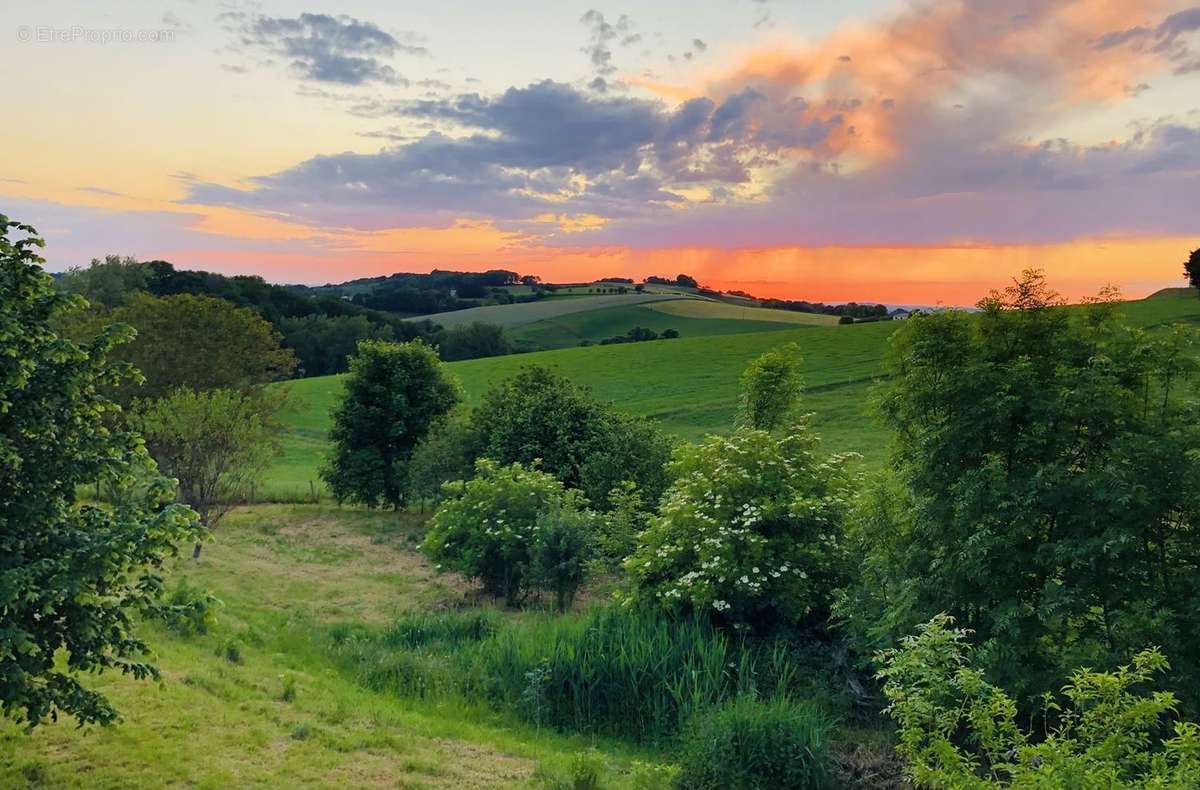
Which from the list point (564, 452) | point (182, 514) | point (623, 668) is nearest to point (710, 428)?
point (564, 452)

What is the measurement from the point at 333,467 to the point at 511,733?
2509cm

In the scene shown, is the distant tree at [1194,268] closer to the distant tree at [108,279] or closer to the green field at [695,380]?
the green field at [695,380]

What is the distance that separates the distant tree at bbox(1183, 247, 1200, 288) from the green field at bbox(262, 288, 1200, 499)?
1.39 m

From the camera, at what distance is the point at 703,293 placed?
400 ft

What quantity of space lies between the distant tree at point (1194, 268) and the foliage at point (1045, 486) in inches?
2738

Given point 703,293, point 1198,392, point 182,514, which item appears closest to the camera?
point 182,514

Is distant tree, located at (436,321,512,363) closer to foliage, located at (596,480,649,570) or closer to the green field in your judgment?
the green field

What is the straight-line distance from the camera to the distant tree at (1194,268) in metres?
64.6

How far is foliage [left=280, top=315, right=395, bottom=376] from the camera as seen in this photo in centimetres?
9031

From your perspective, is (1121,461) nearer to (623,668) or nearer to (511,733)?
(623,668)

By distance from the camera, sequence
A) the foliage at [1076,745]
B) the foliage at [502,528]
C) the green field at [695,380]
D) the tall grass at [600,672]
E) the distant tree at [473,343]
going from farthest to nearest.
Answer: the distant tree at [473,343]
the green field at [695,380]
the foliage at [502,528]
the tall grass at [600,672]
the foliage at [1076,745]

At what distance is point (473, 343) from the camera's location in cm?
9931

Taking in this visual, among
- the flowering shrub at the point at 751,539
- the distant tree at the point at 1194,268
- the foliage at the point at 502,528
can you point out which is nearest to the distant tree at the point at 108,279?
the foliage at the point at 502,528

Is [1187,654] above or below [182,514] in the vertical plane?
below
